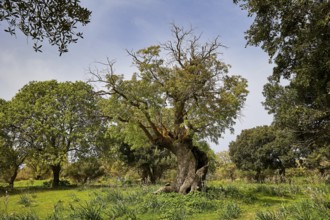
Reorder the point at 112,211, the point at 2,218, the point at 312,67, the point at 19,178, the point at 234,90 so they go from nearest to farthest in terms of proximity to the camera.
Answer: the point at 2,218 < the point at 112,211 < the point at 312,67 < the point at 234,90 < the point at 19,178

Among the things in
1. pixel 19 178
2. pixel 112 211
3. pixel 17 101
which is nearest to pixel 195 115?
pixel 112 211

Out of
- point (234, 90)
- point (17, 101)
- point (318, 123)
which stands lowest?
point (318, 123)

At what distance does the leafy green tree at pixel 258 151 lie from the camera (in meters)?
40.4

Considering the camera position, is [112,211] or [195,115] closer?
[112,211]

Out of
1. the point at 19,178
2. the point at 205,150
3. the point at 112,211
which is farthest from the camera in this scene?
the point at 19,178

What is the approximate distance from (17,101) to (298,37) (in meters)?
27.1

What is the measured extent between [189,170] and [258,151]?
2794 centimetres

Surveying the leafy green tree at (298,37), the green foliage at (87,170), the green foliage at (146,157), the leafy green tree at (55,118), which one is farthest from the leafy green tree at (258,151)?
the leafy green tree at (298,37)

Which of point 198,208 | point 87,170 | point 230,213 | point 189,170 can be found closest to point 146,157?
point 87,170

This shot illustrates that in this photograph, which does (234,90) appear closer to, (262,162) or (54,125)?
(54,125)

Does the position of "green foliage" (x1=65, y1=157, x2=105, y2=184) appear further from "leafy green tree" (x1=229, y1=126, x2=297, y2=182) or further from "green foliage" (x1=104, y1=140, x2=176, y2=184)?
"leafy green tree" (x1=229, y1=126, x2=297, y2=182)

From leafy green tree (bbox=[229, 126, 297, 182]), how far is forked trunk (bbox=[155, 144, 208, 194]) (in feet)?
76.9

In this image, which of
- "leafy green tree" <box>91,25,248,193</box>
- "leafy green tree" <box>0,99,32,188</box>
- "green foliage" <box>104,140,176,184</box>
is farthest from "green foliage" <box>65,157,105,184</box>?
"leafy green tree" <box>91,25,248,193</box>

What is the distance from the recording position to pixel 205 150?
18.6 m
